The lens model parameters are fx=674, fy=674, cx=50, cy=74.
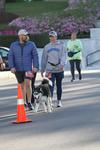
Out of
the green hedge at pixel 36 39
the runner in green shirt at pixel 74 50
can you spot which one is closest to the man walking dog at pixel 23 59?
the runner in green shirt at pixel 74 50

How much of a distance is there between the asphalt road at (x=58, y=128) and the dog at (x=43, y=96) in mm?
197

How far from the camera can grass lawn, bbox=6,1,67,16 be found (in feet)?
186

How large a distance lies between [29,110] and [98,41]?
27574 mm

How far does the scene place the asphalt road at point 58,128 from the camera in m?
10.9

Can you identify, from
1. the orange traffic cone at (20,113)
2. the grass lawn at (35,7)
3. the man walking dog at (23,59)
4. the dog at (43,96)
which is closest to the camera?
the orange traffic cone at (20,113)

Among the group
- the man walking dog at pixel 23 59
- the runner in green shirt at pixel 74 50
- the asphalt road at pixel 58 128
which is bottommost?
the runner in green shirt at pixel 74 50

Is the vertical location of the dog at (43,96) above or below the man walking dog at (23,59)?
below


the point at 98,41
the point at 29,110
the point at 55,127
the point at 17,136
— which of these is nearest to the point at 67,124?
the point at 55,127

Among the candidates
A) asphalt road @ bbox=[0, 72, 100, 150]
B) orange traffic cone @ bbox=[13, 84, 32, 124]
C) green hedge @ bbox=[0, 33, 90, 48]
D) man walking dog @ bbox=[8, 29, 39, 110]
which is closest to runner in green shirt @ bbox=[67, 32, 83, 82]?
asphalt road @ bbox=[0, 72, 100, 150]

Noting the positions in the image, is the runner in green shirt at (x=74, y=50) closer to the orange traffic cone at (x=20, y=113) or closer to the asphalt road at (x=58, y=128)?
the asphalt road at (x=58, y=128)

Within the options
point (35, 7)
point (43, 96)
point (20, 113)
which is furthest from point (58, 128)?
point (35, 7)

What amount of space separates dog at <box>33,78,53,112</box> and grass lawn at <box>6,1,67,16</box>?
3996 cm

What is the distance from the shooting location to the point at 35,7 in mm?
60500

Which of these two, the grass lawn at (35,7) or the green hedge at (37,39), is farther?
the grass lawn at (35,7)
